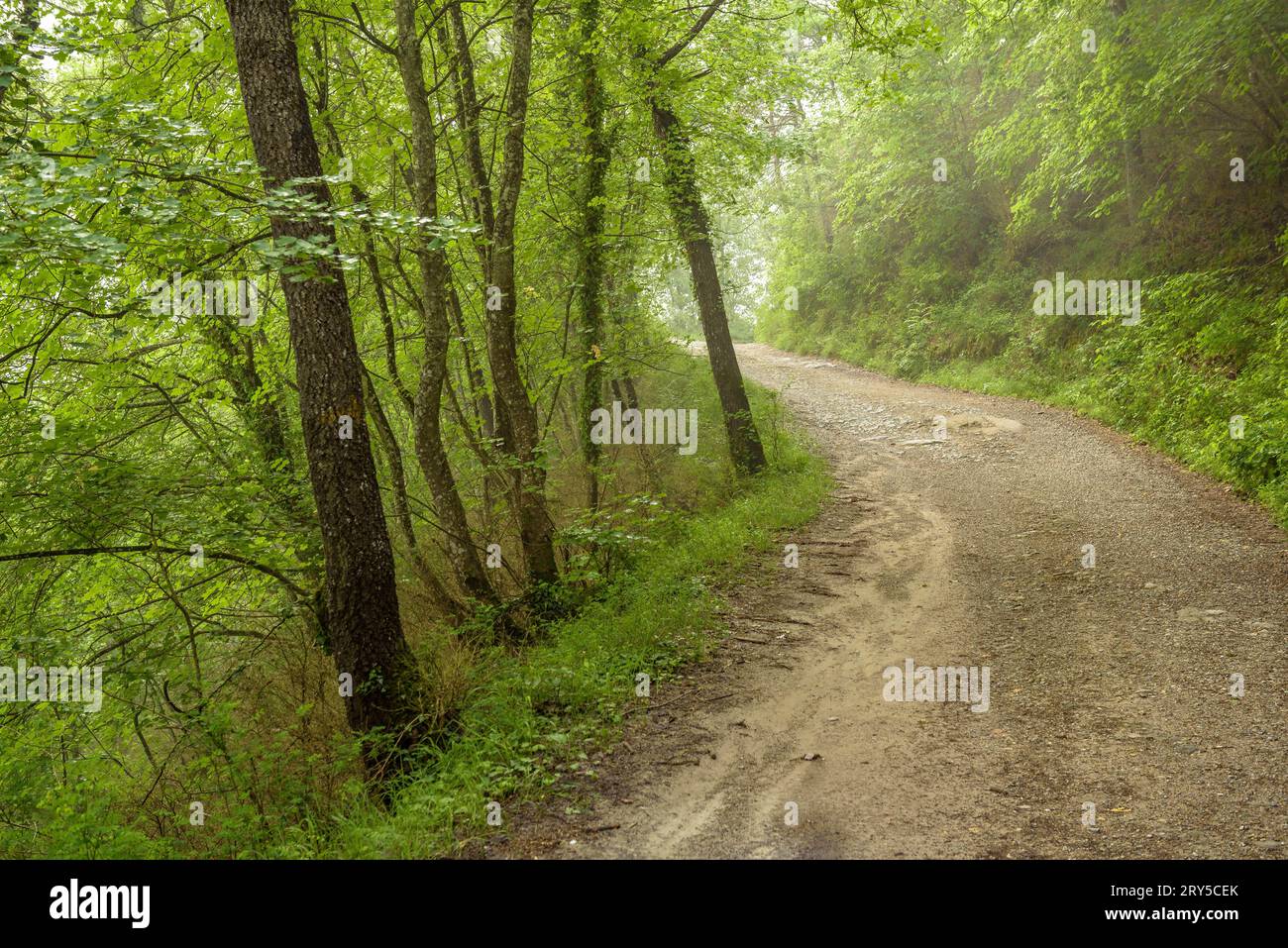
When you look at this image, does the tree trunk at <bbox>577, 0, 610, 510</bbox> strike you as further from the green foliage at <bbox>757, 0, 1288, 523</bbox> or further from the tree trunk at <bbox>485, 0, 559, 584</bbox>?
the green foliage at <bbox>757, 0, 1288, 523</bbox>

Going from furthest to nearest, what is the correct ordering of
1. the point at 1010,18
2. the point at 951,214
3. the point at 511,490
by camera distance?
the point at 951,214 → the point at 1010,18 → the point at 511,490

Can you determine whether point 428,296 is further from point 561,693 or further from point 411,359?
point 561,693

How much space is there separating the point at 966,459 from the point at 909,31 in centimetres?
788

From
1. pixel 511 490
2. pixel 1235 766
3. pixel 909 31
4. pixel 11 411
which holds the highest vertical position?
pixel 909 31

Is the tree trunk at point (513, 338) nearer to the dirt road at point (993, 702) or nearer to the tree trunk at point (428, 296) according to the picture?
the tree trunk at point (428, 296)

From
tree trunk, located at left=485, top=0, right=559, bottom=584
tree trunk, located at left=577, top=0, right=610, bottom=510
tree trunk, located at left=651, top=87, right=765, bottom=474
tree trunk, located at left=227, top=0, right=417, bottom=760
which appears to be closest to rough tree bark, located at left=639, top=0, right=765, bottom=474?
tree trunk, located at left=651, top=87, right=765, bottom=474

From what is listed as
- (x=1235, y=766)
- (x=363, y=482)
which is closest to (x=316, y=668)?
(x=363, y=482)

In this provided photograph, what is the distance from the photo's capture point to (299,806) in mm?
5578

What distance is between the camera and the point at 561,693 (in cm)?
638

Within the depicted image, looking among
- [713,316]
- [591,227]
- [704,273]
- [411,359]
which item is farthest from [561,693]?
[704,273]

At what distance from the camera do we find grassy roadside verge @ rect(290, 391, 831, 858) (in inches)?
187

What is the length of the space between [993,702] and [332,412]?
5603mm

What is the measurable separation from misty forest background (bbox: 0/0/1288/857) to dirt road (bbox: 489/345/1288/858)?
0.78m
